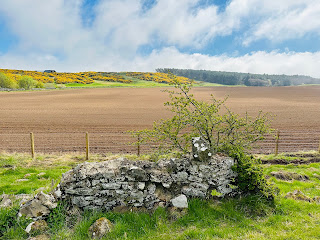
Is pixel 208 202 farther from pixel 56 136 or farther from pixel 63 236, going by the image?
pixel 56 136

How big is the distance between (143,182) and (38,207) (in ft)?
9.04

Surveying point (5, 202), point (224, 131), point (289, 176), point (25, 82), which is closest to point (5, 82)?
point (25, 82)

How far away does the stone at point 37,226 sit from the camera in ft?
16.7

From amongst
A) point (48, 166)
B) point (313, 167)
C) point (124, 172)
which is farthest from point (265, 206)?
point (48, 166)

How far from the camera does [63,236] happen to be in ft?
16.4

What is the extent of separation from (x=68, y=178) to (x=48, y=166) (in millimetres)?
7657

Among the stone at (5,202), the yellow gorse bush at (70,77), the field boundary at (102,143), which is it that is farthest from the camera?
the yellow gorse bush at (70,77)

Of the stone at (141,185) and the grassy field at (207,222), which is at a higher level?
the stone at (141,185)

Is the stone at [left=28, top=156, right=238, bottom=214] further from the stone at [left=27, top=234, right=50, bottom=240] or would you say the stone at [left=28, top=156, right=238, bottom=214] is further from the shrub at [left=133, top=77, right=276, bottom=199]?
the stone at [left=27, top=234, right=50, bottom=240]

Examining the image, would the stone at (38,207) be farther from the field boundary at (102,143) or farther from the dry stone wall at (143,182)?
the field boundary at (102,143)

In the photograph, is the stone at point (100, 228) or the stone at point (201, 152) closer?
the stone at point (100, 228)

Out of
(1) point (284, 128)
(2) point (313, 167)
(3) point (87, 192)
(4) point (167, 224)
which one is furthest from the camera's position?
(1) point (284, 128)

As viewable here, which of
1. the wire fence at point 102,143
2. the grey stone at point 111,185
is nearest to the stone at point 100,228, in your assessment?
the grey stone at point 111,185

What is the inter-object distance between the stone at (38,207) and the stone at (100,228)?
1.27m
